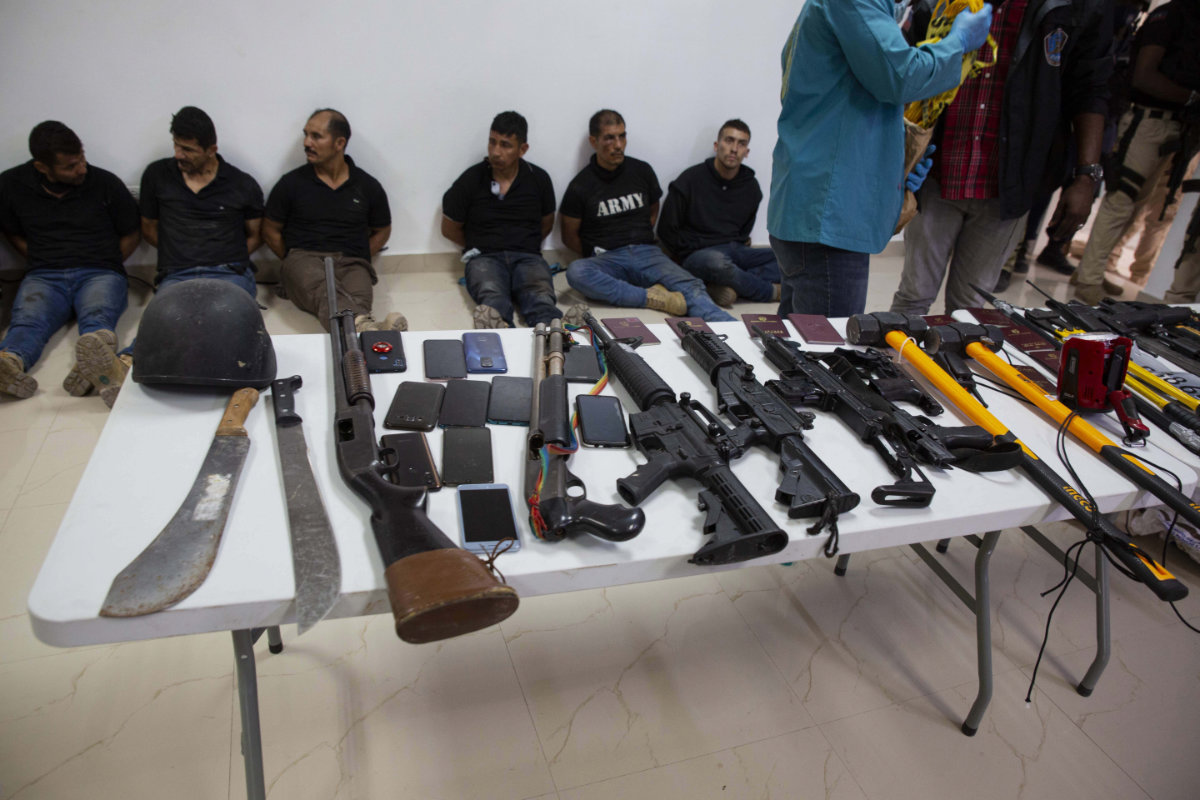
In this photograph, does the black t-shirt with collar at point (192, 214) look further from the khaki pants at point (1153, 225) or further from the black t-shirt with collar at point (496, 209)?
the khaki pants at point (1153, 225)

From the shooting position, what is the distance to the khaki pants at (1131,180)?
386 cm

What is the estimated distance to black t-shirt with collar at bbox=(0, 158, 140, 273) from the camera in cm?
319

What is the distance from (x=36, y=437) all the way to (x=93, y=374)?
311 millimetres

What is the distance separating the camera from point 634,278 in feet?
13.5

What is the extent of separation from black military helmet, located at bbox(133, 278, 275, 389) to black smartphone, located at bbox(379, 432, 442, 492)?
0.33 m

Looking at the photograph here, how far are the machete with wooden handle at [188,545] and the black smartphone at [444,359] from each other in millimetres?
425

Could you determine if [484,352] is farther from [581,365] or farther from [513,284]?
[513,284]

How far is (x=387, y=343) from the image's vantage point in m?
1.57

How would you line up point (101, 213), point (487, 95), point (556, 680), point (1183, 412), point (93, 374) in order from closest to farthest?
point (1183, 412)
point (556, 680)
point (93, 374)
point (101, 213)
point (487, 95)

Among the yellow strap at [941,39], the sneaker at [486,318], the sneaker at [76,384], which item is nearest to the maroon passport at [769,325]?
the yellow strap at [941,39]

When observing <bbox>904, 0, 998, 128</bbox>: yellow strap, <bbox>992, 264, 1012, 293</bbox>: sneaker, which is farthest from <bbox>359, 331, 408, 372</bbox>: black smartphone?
<bbox>992, 264, 1012, 293</bbox>: sneaker

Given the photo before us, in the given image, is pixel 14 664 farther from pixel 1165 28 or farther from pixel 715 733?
pixel 1165 28

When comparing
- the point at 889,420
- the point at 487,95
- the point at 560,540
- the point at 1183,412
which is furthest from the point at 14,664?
the point at 487,95

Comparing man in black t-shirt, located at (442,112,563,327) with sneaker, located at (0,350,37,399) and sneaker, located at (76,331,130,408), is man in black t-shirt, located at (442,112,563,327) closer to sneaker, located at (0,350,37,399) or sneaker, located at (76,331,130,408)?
sneaker, located at (76,331,130,408)
